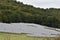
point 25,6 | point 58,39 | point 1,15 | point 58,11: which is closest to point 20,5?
point 25,6

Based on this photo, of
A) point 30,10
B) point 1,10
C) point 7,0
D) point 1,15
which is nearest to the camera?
point 1,15

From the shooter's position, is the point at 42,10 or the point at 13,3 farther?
the point at 13,3

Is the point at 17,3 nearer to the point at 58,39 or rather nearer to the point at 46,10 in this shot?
the point at 46,10

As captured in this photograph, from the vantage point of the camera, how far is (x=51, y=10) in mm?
82062

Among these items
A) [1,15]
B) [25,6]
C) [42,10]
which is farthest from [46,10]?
[1,15]

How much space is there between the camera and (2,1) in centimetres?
8731

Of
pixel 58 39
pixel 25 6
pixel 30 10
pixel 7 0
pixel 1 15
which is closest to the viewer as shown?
pixel 58 39

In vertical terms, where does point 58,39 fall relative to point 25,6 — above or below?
above

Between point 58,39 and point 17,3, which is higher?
point 58,39

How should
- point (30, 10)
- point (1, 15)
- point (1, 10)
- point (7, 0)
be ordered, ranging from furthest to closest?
point (7, 0) → point (30, 10) → point (1, 10) → point (1, 15)

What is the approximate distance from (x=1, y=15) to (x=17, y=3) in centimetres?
2704

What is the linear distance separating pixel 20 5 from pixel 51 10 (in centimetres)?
1196

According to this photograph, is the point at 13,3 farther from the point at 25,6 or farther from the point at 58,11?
the point at 58,11

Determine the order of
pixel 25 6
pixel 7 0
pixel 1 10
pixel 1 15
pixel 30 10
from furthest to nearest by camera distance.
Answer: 1. pixel 7 0
2. pixel 25 6
3. pixel 30 10
4. pixel 1 10
5. pixel 1 15
